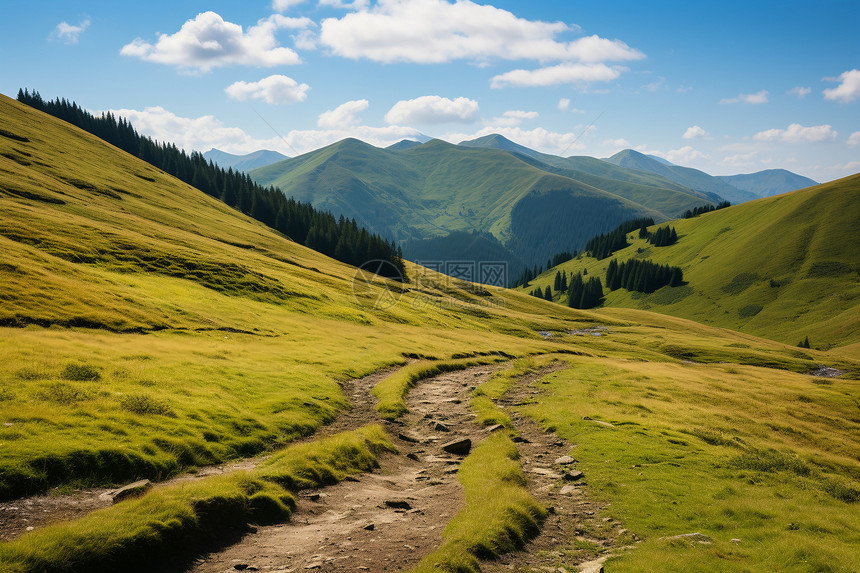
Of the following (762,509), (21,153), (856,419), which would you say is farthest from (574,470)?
(21,153)

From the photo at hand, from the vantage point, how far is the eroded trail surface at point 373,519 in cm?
1203

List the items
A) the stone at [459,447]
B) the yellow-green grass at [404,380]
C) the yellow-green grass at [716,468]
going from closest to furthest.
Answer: the yellow-green grass at [716,468]
the stone at [459,447]
the yellow-green grass at [404,380]

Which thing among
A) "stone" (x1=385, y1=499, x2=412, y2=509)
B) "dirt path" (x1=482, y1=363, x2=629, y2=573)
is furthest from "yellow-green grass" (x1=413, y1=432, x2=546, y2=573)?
"stone" (x1=385, y1=499, x2=412, y2=509)

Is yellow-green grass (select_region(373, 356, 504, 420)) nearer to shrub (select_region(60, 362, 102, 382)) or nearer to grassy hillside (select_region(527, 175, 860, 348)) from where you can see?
shrub (select_region(60, 362, 102, 382))

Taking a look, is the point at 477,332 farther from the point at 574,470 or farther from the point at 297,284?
the point at 574,470

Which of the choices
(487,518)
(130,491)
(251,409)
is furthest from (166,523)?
(251,409)

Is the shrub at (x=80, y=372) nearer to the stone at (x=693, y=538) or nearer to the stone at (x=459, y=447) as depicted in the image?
the stone at (x=459, y=447)

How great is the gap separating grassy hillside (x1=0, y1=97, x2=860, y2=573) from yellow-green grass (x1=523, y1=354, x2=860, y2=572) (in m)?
0.12

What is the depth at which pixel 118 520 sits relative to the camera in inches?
462

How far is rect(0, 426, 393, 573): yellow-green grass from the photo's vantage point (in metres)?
10.3

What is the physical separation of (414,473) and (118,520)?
12.3 m

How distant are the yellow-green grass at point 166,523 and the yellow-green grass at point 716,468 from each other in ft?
37.7

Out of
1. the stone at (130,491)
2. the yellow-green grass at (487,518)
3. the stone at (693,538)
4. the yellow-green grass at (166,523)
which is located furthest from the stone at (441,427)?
the stone at (130,491)

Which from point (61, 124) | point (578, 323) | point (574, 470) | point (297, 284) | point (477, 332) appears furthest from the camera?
point (61, 124)
